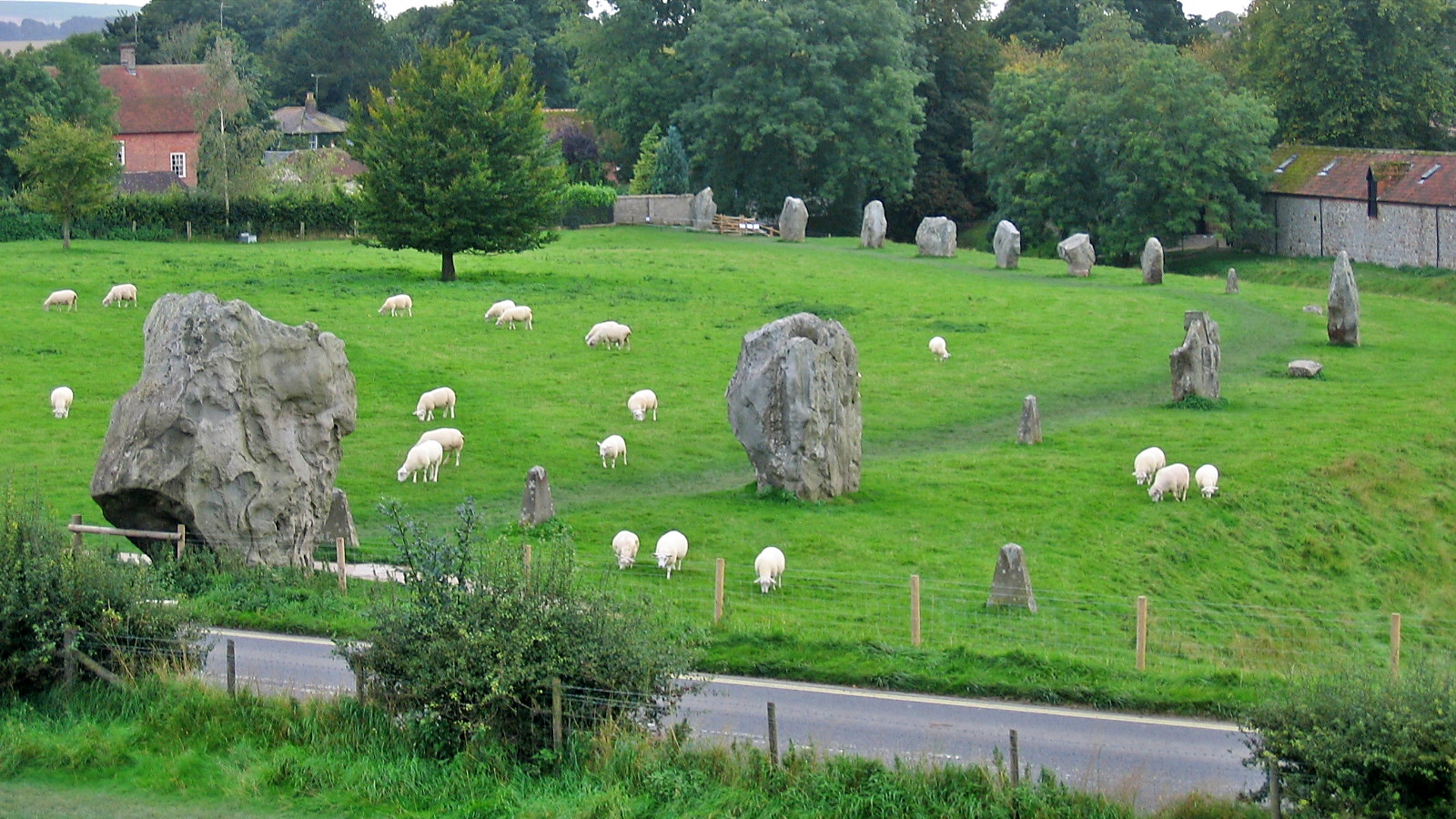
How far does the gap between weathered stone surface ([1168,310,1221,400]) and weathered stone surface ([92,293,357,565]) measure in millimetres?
23580

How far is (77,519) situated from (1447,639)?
918 inches

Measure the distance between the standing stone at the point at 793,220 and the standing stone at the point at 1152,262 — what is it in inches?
753

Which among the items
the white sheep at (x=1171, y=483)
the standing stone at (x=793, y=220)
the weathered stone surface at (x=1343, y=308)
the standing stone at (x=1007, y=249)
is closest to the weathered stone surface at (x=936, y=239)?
the standing stone at (x=1007, y=249)

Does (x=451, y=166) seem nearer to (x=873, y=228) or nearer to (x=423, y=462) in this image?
(x=423, y=462)

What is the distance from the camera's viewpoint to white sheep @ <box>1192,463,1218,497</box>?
34125mm

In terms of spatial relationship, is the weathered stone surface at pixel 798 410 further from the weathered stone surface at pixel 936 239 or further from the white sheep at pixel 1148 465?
the weathered stone surface at pixel 936 239

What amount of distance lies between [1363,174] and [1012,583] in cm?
5813

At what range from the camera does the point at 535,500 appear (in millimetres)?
29844

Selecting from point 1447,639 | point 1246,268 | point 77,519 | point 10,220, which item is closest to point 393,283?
point 10,220

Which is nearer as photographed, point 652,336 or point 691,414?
point 691,414

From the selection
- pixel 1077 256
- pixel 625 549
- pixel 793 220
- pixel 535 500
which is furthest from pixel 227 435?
pixel 793 220

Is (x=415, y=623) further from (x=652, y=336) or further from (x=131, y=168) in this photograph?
(x=131, y=168)

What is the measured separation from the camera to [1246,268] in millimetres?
76250

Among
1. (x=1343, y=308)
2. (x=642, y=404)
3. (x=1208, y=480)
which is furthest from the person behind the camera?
(x=1343, y=308)
